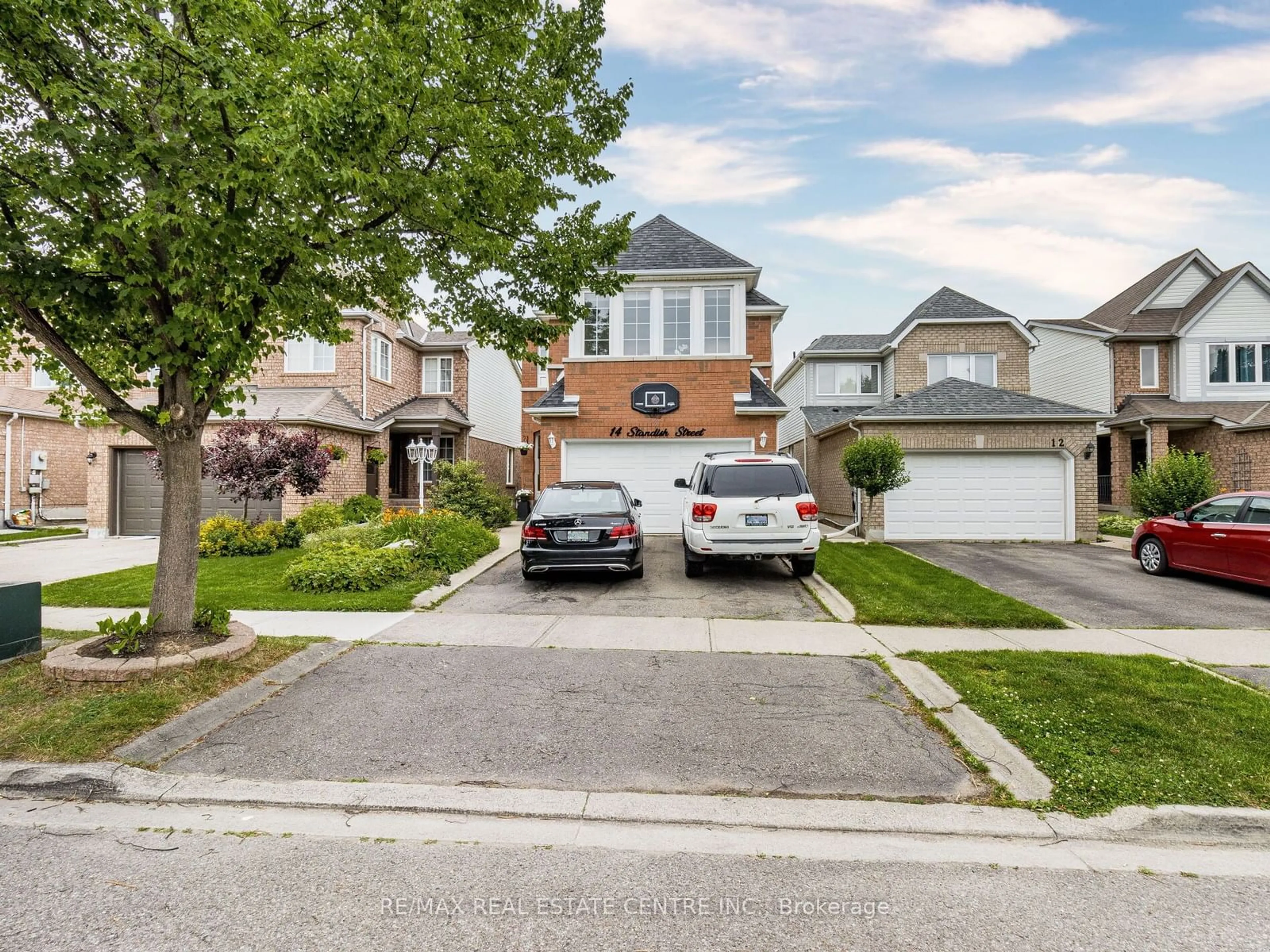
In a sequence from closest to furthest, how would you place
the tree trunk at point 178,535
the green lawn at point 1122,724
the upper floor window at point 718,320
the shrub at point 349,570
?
the green lawn at point 1122,724 < the tree trunk at point 178,535 < the shrub at point 349,570 < the upper floor window at point 718,320

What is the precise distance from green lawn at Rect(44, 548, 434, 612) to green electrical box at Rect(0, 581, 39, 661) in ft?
4.78

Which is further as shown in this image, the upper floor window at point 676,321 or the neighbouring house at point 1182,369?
the neighbouring house at point 1182,369

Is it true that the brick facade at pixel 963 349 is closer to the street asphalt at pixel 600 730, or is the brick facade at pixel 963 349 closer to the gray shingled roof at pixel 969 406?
the gray shingled roof at pixel 969 406

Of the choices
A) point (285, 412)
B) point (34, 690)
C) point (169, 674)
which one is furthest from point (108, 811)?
point (285, 412)

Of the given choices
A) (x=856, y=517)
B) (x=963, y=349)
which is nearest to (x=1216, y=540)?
(x=856, y=517)

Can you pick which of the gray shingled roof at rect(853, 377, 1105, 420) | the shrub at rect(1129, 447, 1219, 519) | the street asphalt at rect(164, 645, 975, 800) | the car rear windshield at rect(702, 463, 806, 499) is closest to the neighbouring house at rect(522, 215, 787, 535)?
the gray shingled roof at rect(853, 377, 1105, 420)

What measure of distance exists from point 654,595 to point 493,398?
1896 cm

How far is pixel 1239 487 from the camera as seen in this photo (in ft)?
62.8

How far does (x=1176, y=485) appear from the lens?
14.3 meters

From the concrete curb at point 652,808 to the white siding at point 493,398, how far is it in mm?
18819

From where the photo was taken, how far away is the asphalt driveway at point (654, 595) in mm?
8148

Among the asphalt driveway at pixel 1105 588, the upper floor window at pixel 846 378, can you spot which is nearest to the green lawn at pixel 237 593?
the asphalt driveway at pixel 1105 588

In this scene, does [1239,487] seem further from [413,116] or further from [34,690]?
[34,690]

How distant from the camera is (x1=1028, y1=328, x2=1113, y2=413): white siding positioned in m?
22.3
